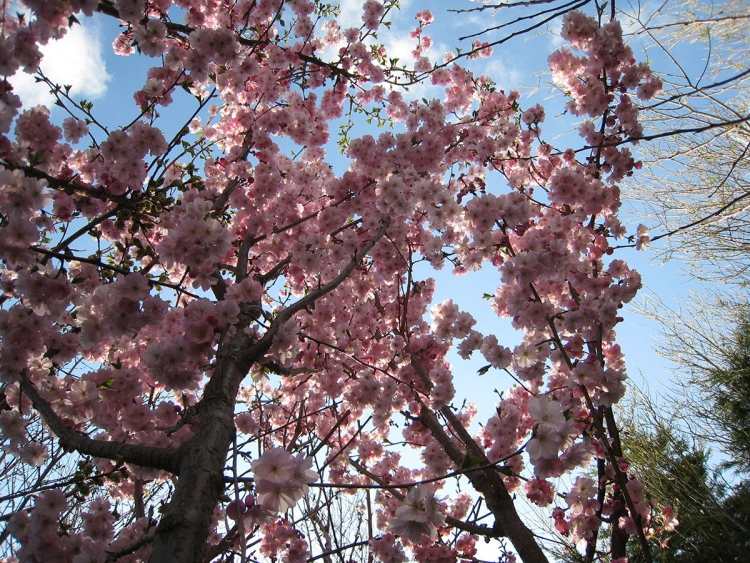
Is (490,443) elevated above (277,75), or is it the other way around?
(277,75)

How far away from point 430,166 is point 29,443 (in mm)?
4899

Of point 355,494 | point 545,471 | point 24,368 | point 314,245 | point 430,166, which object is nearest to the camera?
point 545,471

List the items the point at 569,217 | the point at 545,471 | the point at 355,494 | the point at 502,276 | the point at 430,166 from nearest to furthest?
the point at 545,471 < the point at 502,276 < the point at 569,217 < the point at 430,166 < the point at 355,494

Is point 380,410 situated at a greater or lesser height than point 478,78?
lesser

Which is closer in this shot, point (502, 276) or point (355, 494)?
point (502, 276)

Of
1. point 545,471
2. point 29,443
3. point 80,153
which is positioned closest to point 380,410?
point 545,471

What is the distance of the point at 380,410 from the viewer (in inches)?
197

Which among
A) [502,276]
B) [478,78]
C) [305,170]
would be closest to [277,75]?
[305,170]

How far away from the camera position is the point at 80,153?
4684 mm

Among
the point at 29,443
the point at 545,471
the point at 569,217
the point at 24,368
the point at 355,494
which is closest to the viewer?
the point at 545,471

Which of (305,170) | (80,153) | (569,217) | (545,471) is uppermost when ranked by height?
(305,170)

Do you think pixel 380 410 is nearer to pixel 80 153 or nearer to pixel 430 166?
pixel 430 166

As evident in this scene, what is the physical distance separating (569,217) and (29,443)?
201 inches

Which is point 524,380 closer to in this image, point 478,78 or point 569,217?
point 569,217
